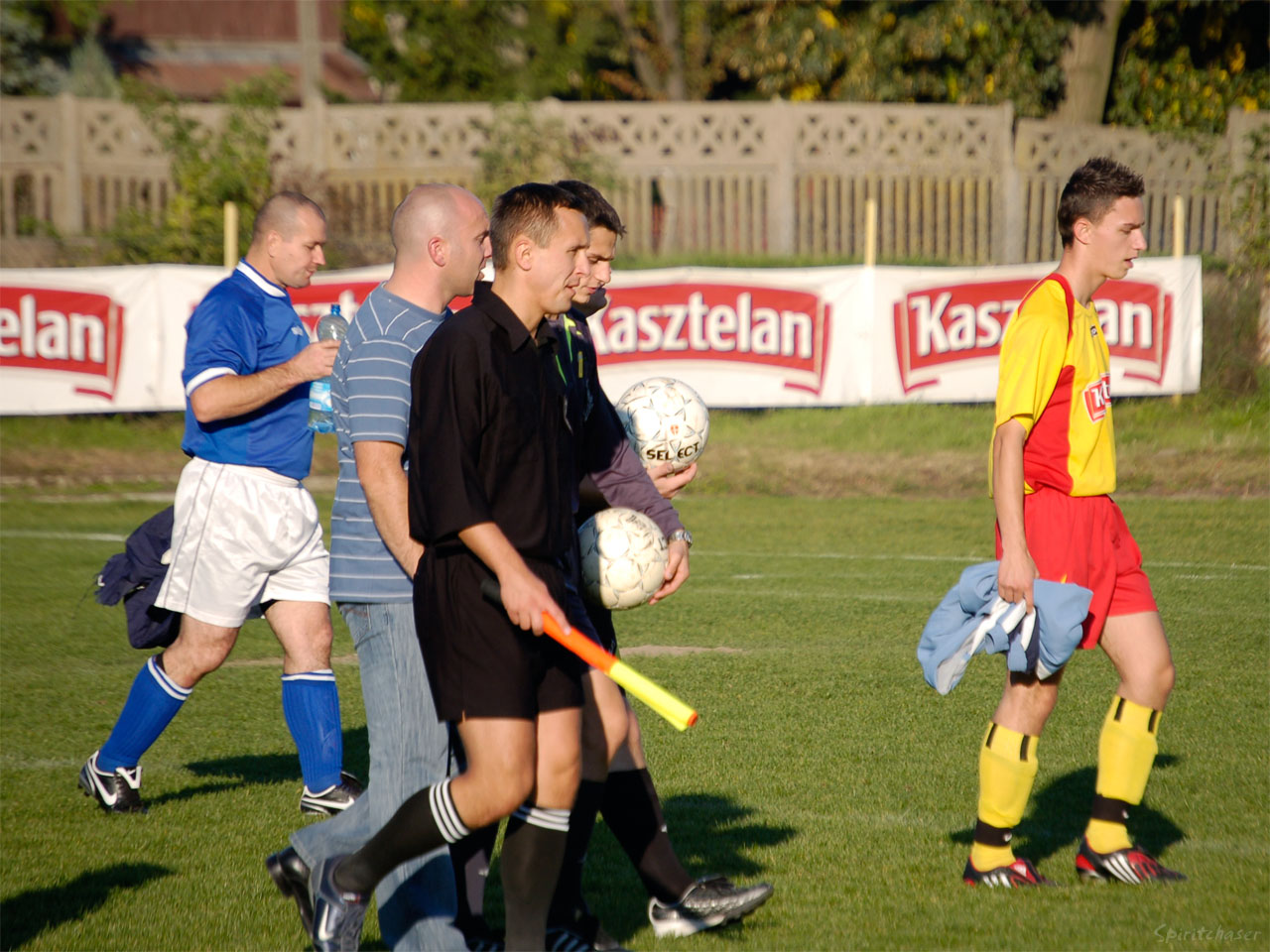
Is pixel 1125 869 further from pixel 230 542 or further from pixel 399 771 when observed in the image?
pixel 230 542

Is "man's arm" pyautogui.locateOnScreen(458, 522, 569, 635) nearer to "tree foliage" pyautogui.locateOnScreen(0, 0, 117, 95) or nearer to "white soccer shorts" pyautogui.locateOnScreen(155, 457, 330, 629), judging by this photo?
"white soccer shorts" pyautogui.locateOnScreen(155, 457, 330, 629)

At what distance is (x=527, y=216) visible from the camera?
3.74 meters

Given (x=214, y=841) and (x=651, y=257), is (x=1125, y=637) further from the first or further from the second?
(x=651, y=257)

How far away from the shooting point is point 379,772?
406 centimetres

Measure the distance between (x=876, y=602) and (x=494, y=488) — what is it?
240 inches

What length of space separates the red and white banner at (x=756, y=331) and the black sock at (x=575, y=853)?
11.2 meters

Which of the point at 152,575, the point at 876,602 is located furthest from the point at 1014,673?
the point at 876,602

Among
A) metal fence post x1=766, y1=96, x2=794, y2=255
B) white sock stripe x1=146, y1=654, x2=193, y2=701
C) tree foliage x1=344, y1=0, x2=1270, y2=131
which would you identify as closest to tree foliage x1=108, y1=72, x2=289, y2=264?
tree foliage x1=344, y1=0, x2=1270, y2=131

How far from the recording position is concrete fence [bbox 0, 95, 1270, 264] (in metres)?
18.9

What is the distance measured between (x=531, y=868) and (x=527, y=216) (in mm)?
1724

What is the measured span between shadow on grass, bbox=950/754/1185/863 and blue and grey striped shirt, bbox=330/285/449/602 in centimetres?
244

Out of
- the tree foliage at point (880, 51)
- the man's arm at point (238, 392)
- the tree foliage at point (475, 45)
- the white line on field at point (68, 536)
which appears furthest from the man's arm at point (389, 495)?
the tree foliage at point (475, 45)

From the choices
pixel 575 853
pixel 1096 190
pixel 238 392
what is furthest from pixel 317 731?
pixel 1096 190

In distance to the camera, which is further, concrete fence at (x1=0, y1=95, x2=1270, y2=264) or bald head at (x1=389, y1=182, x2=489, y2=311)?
concrete fence at (x1=0, y1=95, x2=1270, y2=264)
